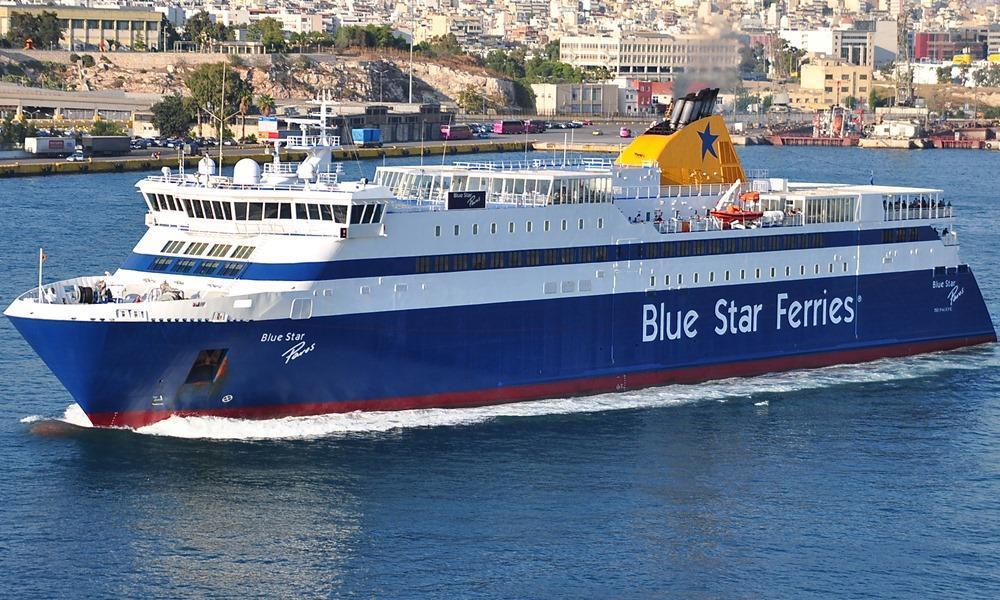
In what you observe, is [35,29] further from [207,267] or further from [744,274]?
[207,267]

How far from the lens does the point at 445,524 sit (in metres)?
32.9

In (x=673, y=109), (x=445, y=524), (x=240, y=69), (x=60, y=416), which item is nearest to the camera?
(x=445, y=524)

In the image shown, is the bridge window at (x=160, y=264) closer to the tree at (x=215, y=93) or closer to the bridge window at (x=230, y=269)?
the bridge window at (x=230, y=269)

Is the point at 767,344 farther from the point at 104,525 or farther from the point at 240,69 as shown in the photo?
the point at 240,69

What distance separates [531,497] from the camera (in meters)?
34.6

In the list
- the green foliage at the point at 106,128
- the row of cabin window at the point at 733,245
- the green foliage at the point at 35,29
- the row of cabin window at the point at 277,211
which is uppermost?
the green foliage at the point at 35,29

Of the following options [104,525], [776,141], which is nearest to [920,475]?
[104,525]

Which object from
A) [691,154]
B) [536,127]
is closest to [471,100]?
[536,127]

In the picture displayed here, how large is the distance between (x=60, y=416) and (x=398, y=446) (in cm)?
781

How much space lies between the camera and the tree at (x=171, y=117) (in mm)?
119000

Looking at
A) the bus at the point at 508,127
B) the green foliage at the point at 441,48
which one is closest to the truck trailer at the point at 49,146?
the bus at the point at 508,127

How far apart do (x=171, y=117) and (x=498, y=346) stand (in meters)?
82.2

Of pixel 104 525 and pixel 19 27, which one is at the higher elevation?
pixel 19 27

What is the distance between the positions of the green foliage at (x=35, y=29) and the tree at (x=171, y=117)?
1364 inches
